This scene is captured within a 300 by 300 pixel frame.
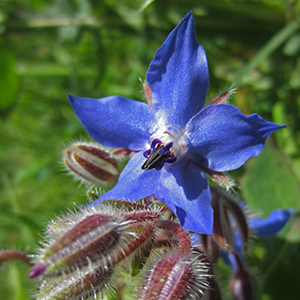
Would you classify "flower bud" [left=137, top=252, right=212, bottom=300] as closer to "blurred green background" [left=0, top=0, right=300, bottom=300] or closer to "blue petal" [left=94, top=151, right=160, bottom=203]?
"blue petal" [left=94, top=151, right=160, bottom=203]

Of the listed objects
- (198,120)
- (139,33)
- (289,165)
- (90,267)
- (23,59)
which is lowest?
(90,267)

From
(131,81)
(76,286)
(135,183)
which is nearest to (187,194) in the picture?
(135,183)

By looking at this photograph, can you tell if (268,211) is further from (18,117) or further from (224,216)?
(18,117)

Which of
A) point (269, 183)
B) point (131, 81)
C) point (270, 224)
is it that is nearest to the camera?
point (270, 224)

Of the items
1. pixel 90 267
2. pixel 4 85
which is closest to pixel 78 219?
pixel 90 267

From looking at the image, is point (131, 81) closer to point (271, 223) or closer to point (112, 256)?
point (271, 223)

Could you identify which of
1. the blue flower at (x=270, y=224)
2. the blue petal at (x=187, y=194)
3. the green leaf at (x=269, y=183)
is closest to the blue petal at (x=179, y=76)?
the blue petal at (x=187, y=194)
